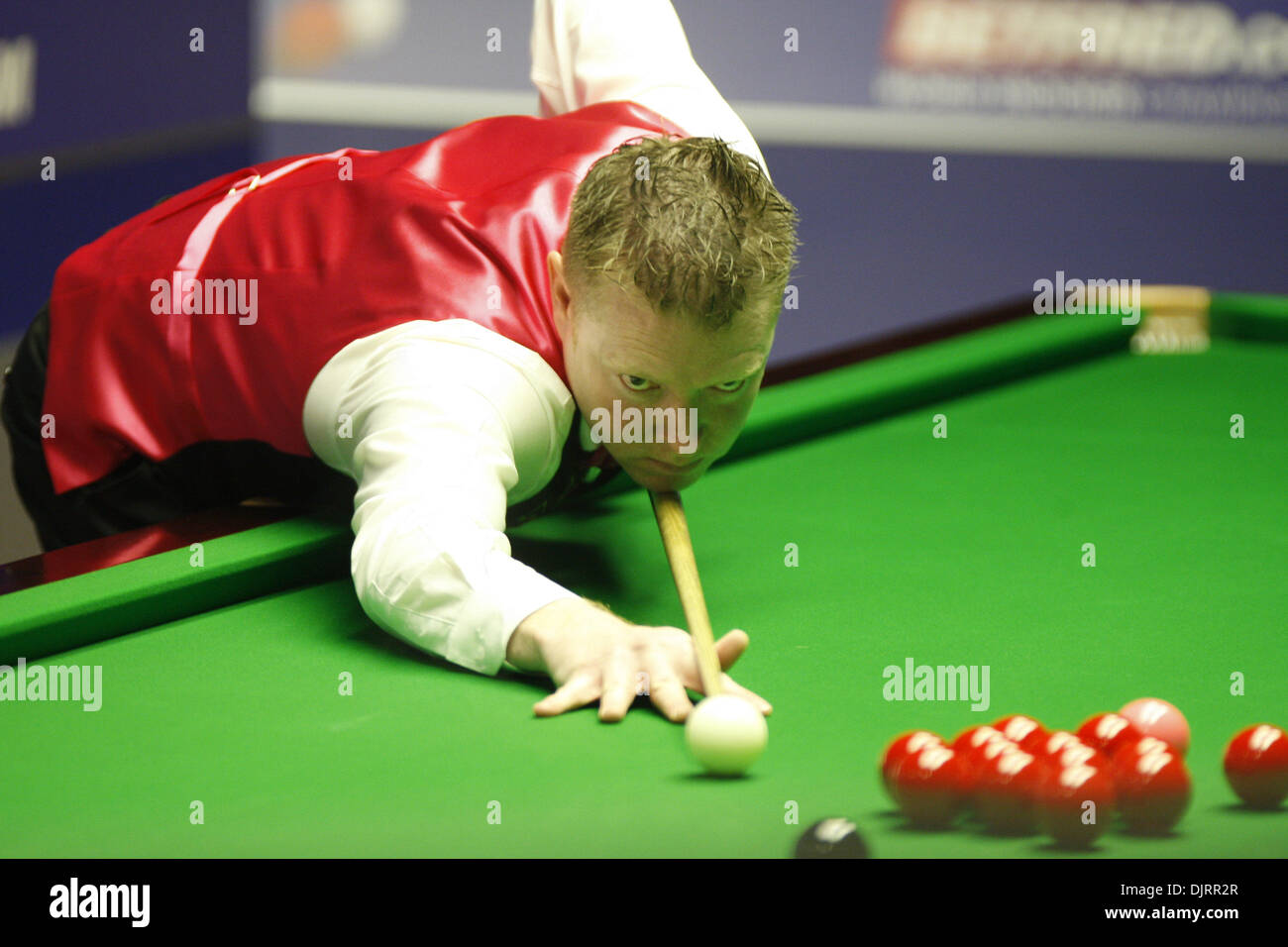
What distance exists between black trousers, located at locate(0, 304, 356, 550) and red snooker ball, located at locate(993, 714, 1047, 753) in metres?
1.28

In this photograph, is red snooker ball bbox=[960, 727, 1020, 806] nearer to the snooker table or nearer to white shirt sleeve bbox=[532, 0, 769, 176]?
the snooker table

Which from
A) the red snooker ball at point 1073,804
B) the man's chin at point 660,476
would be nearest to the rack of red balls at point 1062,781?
the red snooker ball at point 1073,804

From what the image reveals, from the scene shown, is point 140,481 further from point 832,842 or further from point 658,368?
point 832,842

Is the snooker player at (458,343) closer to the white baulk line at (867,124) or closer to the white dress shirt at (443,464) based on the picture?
the white dress shirt at (443,464)

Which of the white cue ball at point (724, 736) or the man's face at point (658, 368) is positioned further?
the man's face at point (658, 368)

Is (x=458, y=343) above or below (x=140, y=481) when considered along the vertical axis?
above

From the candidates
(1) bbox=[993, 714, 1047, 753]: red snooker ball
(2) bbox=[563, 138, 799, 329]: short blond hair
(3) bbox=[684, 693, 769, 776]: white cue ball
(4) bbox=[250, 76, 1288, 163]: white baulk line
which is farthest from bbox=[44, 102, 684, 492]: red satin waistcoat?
(4) bbox=[250, 76, 1288, 163]: white baulk line

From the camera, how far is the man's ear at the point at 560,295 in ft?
8.18

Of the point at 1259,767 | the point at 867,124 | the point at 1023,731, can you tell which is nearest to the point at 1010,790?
the point at 1023,731

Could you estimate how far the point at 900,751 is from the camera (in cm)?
183

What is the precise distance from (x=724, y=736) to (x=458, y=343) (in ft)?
2.86

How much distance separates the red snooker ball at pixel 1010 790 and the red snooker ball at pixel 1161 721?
9.5 inches

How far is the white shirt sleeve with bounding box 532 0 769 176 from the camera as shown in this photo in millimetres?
3178

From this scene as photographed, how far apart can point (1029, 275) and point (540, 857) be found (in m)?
6.57
